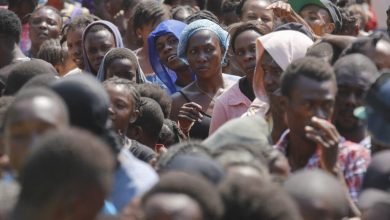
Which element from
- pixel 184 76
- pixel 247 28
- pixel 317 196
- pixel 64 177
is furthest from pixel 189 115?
pixel 64 177

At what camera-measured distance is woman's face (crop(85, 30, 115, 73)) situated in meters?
8.45

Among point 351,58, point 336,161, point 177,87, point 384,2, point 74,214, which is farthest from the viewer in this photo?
point 384,2

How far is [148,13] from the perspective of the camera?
9781 millimetres

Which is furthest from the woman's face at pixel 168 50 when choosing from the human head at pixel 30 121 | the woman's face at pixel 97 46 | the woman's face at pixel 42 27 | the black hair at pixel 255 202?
the black hair at pixel 255 202

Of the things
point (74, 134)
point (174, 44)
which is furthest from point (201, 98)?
point (74, 134)

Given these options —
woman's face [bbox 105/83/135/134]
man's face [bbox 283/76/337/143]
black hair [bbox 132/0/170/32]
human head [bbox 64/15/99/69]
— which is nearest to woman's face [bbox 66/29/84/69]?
human head [bbox 64/15/99/69]

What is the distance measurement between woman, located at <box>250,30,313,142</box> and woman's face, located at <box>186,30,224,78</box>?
1.20 metres

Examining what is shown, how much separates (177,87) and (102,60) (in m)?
0.76

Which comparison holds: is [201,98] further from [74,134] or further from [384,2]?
[384,2]

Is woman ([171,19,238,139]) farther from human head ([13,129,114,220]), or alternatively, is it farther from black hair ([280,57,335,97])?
human head ([13,129,114,220])

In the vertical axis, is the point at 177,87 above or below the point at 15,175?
below

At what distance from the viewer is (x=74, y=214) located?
3840mm

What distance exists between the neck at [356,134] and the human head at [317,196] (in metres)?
1.52

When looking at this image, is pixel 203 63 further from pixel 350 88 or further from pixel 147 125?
pixel 350 88
